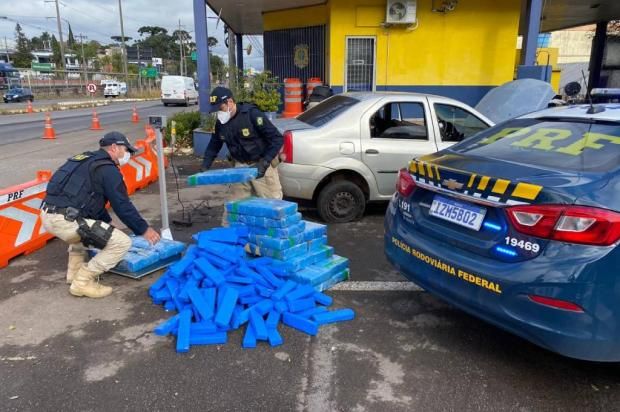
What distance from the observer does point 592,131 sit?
3002 mm

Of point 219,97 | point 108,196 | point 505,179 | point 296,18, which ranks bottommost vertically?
point 108,196

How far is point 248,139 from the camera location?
500 centimetres

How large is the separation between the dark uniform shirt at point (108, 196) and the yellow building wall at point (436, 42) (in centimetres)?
925

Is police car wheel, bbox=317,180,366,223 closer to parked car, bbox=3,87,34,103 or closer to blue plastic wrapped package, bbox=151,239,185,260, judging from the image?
blue plastic wrapped package, bbox=151,239,185,260

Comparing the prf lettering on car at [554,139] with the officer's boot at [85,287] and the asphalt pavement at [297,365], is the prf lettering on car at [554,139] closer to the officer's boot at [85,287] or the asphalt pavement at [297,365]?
the asphalt pavement at [297,365]

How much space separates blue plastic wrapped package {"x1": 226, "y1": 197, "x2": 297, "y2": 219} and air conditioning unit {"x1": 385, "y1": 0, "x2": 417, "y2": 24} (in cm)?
894

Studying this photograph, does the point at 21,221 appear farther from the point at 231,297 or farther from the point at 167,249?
the point at 231,297

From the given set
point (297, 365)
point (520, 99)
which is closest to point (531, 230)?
A: point (297, 365)

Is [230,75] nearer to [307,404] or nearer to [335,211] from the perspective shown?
[335,211]

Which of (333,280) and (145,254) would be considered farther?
(145,254)

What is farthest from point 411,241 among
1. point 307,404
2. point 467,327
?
point 307,404

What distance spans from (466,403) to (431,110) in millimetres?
3963

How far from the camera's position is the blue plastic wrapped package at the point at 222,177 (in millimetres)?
4312

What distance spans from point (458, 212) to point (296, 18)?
12443mm
